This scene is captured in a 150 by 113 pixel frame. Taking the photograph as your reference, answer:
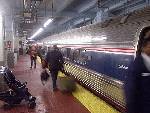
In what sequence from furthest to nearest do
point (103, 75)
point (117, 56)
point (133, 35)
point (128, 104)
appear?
point (103, 75), point (117, 56), point (133, 35), point (128, 104)

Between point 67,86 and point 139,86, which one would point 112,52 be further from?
point 67,86

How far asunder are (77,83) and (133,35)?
6429mm

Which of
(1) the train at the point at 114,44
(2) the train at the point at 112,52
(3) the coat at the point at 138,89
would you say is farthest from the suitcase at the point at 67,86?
(3) the coat at the point at 138,89

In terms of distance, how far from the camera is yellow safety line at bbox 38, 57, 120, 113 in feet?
25.3

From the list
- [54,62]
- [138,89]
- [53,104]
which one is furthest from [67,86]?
[138,89]

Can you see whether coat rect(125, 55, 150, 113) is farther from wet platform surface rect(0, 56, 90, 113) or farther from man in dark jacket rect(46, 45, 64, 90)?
man in dark jacket rect(46, 45, 64, 90)

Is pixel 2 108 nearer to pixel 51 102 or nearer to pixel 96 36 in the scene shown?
pixel 51 102

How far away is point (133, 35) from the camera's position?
20.2 ft

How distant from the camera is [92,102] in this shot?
8617mm

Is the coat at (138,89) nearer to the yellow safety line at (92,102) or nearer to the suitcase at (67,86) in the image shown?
the yellow safety line at (92,102)

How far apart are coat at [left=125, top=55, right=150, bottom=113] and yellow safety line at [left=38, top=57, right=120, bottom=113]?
3.99 metres

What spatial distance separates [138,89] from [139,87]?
3cm

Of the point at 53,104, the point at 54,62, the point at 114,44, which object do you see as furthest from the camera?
the point at 54,62

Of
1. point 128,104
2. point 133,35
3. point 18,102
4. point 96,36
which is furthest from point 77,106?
point 128,104
